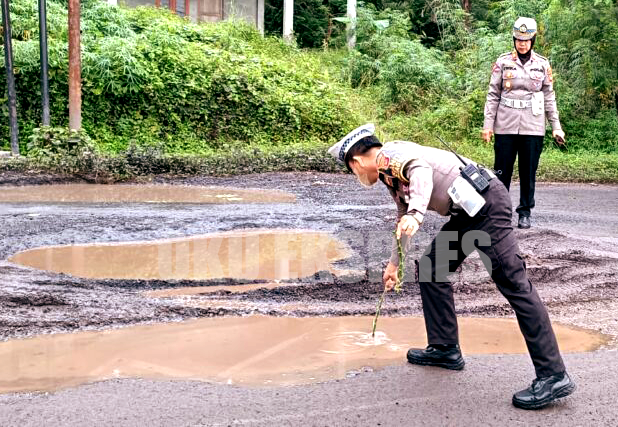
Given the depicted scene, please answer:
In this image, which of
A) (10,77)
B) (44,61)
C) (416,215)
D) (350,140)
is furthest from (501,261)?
(10,77)

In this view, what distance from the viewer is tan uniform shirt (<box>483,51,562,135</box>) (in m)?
8.14

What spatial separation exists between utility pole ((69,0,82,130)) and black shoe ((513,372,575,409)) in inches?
435

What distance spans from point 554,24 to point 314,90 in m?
5.15

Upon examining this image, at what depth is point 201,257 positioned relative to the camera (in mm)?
7297

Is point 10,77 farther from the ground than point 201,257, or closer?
farther from the ground

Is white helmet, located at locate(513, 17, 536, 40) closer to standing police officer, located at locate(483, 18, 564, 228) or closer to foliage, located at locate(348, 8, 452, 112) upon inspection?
standing police officer, located at locate(483, 18, 564, 228)

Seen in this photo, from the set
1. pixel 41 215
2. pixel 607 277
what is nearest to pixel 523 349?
pixel 607 277

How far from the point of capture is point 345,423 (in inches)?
148

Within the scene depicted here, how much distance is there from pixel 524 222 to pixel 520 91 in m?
1.34

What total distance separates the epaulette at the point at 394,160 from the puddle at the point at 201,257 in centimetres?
270

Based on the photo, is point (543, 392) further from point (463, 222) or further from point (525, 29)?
point (525, 29)

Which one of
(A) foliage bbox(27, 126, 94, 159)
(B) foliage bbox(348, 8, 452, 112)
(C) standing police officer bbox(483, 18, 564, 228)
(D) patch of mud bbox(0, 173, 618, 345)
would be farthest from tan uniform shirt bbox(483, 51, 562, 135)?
(B) foliage bbox(348, 8, 452, 112)

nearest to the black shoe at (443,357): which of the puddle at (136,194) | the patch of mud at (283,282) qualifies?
the patch of mud at (283,282)

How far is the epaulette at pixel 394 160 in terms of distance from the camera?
405 cm
